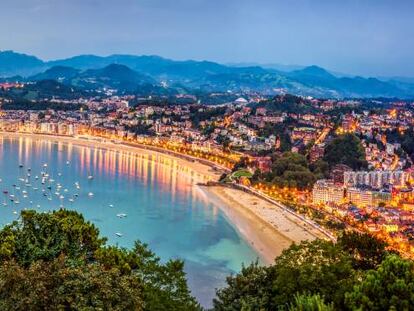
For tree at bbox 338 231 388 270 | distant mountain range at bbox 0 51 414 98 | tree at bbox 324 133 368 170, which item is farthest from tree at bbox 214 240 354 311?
distant mountain range at bbox 0 51 414 98

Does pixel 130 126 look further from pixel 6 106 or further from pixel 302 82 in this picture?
pixel 302 82

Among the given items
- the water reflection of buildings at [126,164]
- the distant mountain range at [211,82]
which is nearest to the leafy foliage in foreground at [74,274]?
the water reflection of buildings at [126,164]

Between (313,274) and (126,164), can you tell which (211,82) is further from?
(313,274)

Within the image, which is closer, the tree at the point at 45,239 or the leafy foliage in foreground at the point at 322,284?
the leafy foliage in foreground at the point at 322,284

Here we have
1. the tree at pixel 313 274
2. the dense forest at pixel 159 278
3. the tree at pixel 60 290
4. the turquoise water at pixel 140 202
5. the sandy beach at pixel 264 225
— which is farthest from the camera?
the sandy beach at pixel 264 225

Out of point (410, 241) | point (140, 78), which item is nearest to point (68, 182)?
point (410, 241)

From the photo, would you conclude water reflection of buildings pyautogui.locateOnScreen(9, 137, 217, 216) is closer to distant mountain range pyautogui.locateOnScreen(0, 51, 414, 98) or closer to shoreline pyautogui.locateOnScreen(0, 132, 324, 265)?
shoreline pyautogui.locateOnScreen(0, 132, 324, 265)

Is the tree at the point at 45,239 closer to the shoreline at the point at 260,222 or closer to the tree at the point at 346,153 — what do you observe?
the shoreline at the point at 260,222
